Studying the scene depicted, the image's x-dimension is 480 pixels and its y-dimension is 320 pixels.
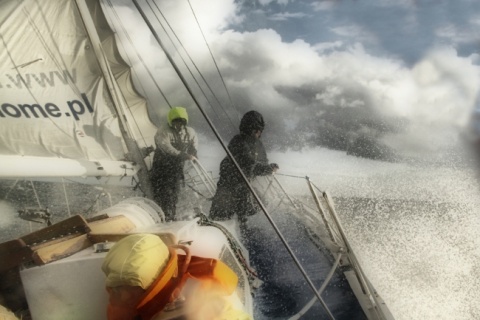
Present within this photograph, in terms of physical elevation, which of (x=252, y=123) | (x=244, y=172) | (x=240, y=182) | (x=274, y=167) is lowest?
(x=240, y=182)

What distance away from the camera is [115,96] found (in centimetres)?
538

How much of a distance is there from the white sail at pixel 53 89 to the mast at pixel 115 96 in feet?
0.14

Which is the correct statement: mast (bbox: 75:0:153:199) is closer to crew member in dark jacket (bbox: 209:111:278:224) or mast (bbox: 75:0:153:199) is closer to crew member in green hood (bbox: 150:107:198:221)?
crew member in green hood (bbox: 150:107:198:221)

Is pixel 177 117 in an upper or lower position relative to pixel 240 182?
upper

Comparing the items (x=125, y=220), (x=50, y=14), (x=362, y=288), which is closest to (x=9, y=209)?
(x=50, y=14)

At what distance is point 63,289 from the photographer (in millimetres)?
2258

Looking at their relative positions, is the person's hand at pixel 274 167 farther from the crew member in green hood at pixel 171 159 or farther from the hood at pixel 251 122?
the crew member in green hood at pixel 171 159

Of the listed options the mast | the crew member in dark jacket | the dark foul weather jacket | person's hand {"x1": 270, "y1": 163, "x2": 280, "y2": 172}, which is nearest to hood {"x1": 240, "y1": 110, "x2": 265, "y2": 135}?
the crew member in dark jacket

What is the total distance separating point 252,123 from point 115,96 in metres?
2.41

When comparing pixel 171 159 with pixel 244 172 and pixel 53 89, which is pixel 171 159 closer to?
pixel 244 172

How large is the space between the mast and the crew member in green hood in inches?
17.0

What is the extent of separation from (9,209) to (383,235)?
50.7 ft

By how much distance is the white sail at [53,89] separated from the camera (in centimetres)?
453

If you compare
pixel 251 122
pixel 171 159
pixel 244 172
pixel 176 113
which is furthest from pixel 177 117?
pixel 244 172
